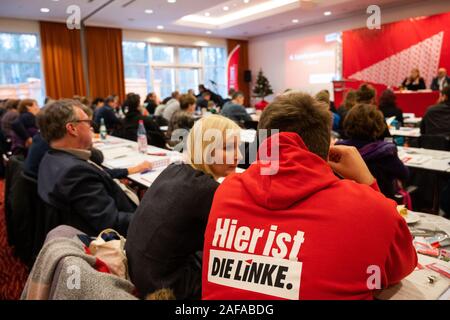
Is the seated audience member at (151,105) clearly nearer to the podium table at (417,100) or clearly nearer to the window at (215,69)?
the window at (215,69)

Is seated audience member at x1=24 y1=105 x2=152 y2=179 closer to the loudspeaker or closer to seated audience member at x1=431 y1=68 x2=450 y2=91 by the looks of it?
seated audience member at x1=431 y1=68 x2=450 y2=91

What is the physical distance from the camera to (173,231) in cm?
119

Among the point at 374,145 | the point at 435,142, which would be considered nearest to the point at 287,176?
the point at 374,145

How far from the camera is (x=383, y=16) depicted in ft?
31.1

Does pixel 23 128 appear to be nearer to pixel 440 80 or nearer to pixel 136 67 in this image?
pixel 136 67

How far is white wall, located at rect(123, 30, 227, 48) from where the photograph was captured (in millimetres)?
10641

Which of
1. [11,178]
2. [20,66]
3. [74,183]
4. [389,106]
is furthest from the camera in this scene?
[20,66]

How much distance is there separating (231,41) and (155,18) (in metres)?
4.36

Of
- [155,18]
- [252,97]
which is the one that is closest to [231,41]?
[252,97]

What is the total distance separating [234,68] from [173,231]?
1246 cm

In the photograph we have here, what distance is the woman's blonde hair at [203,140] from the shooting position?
134cm

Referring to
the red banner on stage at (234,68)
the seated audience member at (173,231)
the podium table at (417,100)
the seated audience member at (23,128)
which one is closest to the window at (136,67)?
the red banner on stage at (234,68)

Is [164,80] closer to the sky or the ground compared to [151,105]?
closer to the sky
